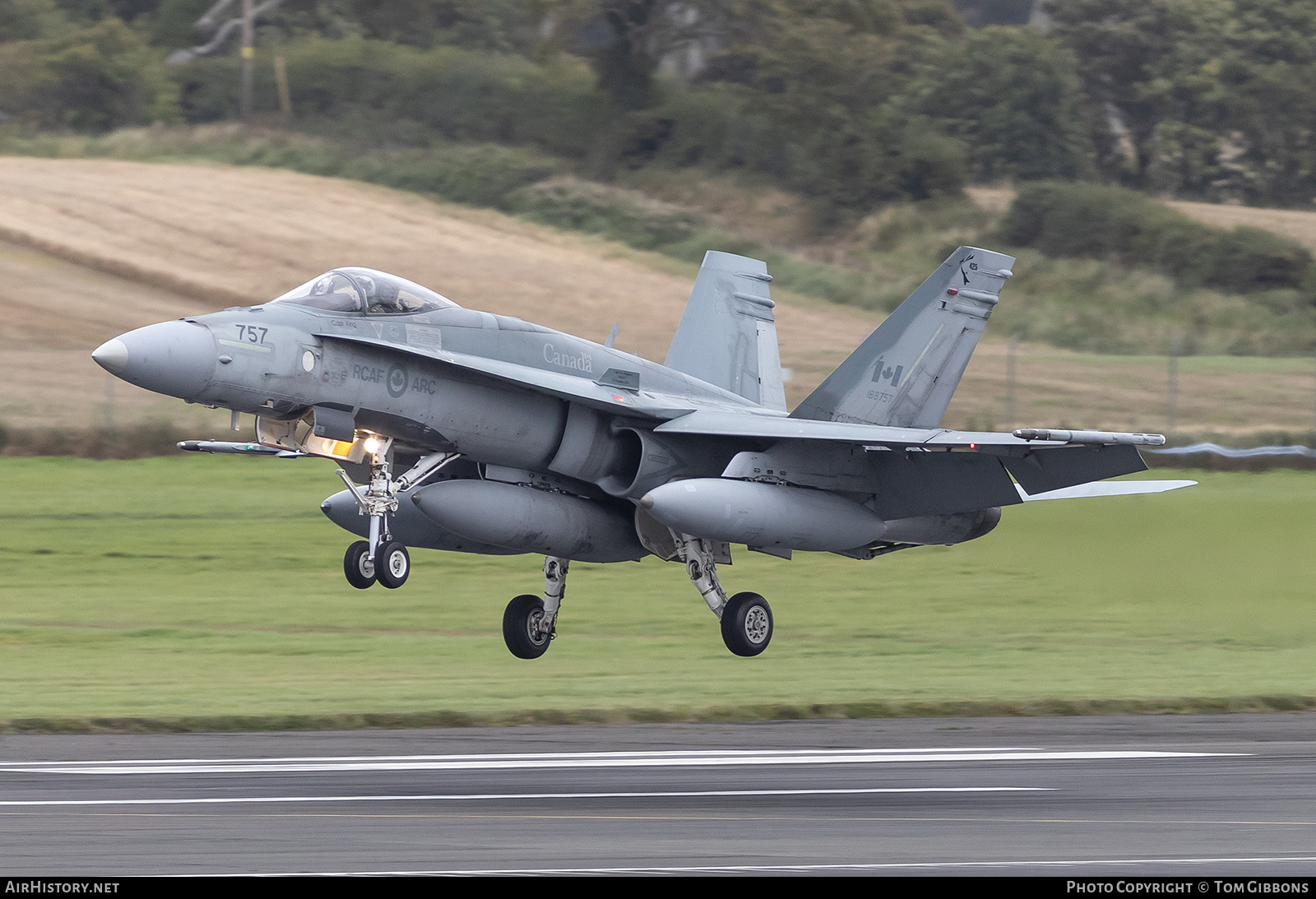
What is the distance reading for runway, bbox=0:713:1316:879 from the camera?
28.1 feet

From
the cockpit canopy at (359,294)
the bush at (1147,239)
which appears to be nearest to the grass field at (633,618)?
the cockpit canopy at (359,294)

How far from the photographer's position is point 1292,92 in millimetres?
60875

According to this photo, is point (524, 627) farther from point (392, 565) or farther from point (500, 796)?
point (500, 796)

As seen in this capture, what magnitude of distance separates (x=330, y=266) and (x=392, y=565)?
111 ft

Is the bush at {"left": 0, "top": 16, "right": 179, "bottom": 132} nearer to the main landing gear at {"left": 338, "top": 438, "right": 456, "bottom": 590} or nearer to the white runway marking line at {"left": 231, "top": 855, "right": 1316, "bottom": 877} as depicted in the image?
the main landing gear at {"left": 338, "top": 438, "right": 456, "bottom": 590}

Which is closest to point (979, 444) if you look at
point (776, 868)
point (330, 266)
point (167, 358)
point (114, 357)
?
point (167, 358)

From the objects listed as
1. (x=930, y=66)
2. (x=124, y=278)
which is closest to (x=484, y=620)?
(x=124, y=278)

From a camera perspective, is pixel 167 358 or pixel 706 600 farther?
pixel 706 600

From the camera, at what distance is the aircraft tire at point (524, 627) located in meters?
18.2

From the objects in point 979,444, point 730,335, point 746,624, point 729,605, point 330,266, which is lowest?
point 746,624

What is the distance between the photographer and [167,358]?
13469 millimetres

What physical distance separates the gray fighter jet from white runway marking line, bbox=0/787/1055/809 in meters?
4.02

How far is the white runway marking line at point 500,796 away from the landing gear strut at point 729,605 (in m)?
6.71

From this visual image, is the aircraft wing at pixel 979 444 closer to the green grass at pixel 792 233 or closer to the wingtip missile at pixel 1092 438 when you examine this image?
the wingtip missile at pixel 1092 438
